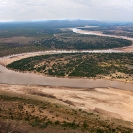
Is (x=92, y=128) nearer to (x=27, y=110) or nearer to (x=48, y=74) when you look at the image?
(x=27, y=110)

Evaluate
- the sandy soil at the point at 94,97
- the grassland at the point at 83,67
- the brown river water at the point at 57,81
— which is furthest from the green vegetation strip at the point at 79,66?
the sandy soil at the point at 94,97

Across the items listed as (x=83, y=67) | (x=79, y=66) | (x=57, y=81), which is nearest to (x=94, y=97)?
(x=57, y=81)


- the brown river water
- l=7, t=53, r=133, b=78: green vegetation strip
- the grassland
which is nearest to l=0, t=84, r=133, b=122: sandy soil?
the brown river water

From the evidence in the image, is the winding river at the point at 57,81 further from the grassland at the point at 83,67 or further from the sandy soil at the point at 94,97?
the sandy soil at the point at 94,97

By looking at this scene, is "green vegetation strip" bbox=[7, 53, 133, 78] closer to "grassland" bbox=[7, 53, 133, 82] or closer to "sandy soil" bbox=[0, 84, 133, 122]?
"grassland" bbox=[7, 53, 133, 82]

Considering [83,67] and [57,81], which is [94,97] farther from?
[83,67]
